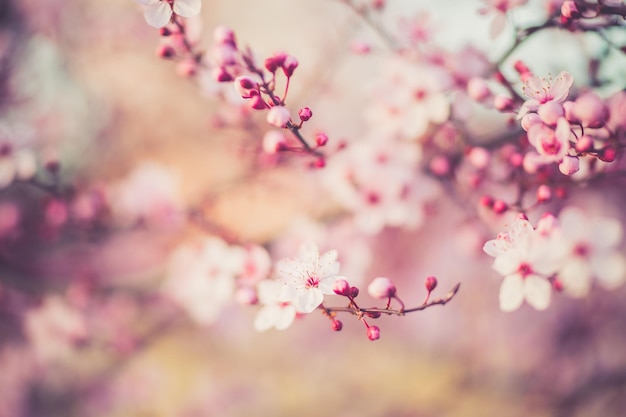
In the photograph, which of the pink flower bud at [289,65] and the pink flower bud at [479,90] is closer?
the pink flower bud at [289,65]

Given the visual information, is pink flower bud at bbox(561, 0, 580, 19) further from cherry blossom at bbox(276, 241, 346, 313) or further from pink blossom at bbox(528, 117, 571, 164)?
cherry blossom at bbox(276, 241, 346, 313)

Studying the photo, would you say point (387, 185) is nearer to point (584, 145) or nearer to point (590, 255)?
point (590, 255)

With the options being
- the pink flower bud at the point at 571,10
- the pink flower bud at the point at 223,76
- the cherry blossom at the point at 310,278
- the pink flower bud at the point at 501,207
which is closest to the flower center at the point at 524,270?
the pink flower bud at the point at 501,207

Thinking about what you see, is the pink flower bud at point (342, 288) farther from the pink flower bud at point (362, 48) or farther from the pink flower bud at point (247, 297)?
the pink flower bud at point (362, 48)

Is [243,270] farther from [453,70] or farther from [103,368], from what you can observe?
[103,368]

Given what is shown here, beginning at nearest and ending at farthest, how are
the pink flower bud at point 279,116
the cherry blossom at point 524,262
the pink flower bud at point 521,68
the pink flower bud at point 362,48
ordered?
the pink flower bud at point 279,116 → the cherry blossom at point 524,262 → the pink flower bud at point 521,68 → the pink flower bud at point 362,48

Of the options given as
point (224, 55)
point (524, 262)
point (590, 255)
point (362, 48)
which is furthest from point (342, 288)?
point (590, 255)

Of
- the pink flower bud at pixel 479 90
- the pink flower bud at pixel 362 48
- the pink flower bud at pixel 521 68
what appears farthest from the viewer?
the pink flower bud at pixel 362 48

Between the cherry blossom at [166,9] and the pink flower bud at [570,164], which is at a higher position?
the cherry blossom at [166,9]
